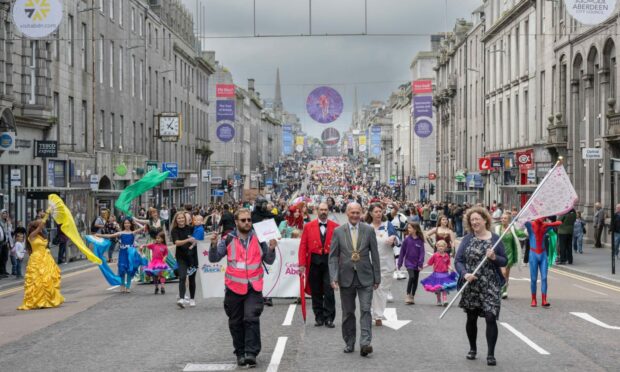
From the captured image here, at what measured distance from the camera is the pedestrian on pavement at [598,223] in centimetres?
3469

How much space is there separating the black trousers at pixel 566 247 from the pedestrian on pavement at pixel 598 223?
620cm

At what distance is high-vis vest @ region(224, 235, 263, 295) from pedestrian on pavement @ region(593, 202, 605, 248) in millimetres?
25699

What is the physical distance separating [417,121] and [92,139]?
19.4 m

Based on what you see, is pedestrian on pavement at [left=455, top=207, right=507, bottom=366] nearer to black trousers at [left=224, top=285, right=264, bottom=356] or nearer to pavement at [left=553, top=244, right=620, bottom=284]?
black trousers at [left=224, top=285, right=264, bottom=356]

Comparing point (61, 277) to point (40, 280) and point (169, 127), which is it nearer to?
point (40, 280)

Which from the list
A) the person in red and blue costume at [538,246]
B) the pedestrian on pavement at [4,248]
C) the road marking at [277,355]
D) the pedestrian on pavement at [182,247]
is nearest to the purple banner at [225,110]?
the pedestrian on pavement at [4,248]

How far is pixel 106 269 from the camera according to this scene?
20.9 m

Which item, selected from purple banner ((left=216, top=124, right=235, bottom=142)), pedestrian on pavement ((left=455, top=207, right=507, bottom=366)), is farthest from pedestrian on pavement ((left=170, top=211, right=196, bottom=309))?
purple banner ((left=216, top=124, right=235, bottom=142))

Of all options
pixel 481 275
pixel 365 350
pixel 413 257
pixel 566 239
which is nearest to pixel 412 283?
pixel 413 257

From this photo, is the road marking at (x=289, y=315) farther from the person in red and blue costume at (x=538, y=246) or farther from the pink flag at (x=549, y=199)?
the pink flag at (x=549, y=199)

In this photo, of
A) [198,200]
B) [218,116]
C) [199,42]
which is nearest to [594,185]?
[218,116]

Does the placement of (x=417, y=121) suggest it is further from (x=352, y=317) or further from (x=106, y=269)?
(x=352, y=317)

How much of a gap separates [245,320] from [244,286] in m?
0.38

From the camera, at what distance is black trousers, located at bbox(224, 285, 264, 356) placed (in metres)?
10.8
